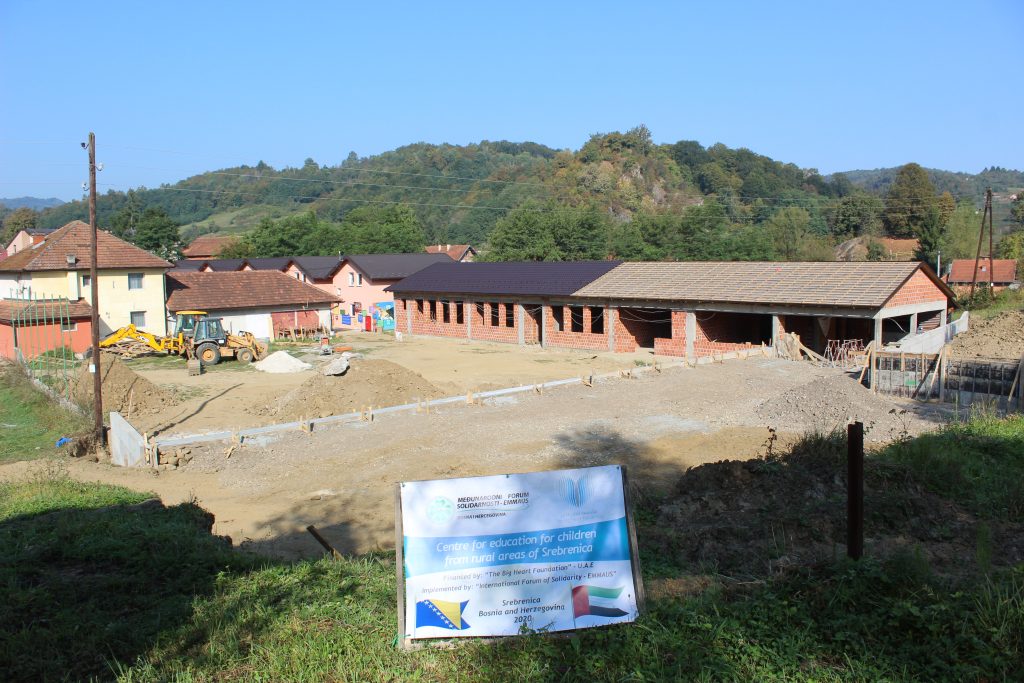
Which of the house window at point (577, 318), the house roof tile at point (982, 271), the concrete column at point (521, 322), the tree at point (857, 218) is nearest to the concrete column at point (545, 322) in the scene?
the house window at point (577, 318)

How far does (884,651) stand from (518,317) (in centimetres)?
3559

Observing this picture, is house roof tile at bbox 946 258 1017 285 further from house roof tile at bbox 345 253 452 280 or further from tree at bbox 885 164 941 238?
house roof tile at bbox 345 253 452 280

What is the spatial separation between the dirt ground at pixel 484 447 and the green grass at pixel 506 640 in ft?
13.6

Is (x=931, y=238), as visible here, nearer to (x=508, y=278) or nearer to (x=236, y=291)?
(x=508, y=278)

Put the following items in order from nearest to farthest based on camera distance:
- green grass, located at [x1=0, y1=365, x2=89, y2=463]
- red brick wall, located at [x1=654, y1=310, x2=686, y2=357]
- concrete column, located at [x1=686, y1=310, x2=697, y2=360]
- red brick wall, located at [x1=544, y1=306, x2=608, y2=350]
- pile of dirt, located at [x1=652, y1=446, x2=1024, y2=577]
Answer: pile of dirt, located at [x1=652, y1=446, x2=1024, y2=577]
green grass, located at [x1=0, y1=365, x2=89, y2=463]
concrete column, located at [x1=686, y1=310, x2=697, y2=360]
red brick wall, located at [x1=654, y1=310, x2=686, y2=357]
red brick wall, located at [x1=544, y1=306, x2=608, y2=350]

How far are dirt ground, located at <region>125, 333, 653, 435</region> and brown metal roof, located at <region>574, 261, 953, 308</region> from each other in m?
3.18

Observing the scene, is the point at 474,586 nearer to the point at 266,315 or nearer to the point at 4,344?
the point at 4,344

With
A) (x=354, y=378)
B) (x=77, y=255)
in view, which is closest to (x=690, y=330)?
(x=354, y=378)

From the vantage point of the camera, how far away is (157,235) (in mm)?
78000

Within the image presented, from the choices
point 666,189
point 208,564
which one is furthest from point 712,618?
point 666,189

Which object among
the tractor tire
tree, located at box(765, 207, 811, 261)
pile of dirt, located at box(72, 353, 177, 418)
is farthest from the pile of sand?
tree, located at box(765, 207, 811, 261)

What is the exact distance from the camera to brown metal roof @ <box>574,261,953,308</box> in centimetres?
2867

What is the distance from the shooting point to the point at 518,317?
40531mm

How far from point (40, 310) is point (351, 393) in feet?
64.7
